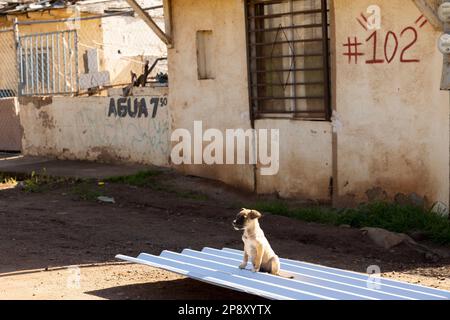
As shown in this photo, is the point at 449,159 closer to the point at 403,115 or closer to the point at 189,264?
the point at 403,115

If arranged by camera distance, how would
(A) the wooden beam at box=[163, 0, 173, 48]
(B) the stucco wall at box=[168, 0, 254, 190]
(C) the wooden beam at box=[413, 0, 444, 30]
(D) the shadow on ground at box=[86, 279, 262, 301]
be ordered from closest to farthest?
(D) the shadow on ground at box=[86, 279, 262, 301] < (C) the wooden beam at box=[413, 0, 444, 30] < (B) the stucco wall at box=[168, 0, 254, 190] < (A) the wooden beam at box=[163, 0, 173, 48]

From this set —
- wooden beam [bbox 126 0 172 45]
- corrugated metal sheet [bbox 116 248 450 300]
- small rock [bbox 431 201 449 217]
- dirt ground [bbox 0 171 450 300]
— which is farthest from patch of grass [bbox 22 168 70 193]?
small rock [bbox 431 201 449 217]

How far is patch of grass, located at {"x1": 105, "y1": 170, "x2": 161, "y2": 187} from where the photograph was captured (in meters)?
12.5

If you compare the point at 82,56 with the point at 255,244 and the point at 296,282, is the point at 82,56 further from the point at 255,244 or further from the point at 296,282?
the point at 296,282

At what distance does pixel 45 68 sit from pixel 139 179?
478 cm

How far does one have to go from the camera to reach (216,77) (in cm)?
1228

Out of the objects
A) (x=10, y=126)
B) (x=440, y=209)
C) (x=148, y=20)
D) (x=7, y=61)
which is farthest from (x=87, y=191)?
(x=7, y=61)

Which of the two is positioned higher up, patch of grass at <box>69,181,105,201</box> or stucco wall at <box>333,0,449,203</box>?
stucco wall at <box>333,0,449,203</box>

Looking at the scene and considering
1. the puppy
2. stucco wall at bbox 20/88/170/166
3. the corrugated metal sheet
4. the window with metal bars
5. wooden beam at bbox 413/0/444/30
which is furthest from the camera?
stucco wall at bbox 20/88/170/166

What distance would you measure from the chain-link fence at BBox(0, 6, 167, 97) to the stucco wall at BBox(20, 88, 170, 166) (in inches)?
16.4

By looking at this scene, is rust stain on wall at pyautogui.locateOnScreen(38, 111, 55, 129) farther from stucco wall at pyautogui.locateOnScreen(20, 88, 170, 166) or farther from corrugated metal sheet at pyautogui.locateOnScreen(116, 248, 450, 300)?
corrugated metal sheet at pyautogui.locateOnScreen(116, 248, 450, 300)

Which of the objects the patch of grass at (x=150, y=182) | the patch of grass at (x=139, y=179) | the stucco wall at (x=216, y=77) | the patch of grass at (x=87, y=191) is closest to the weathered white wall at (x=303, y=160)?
the stucco wall at (x=216, y=77)

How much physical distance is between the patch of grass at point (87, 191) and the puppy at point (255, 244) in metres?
5.44
